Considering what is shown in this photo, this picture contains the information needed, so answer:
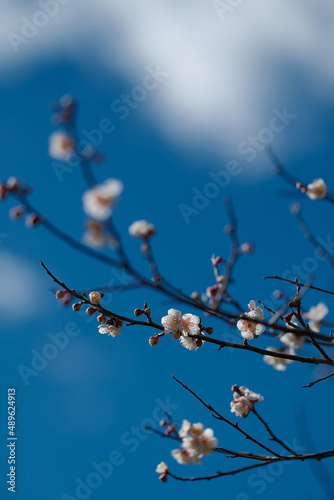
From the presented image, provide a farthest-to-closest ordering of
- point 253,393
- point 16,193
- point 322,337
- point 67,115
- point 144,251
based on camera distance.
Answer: point 253,393, point 322,337, point 144,251, point 16,193, point 67,115

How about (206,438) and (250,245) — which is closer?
(206,438)

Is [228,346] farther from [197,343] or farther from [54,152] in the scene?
[54,152]

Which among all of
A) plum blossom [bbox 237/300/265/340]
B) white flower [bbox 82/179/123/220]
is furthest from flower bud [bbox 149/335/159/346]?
white flower [bbox 82/179/123/220]

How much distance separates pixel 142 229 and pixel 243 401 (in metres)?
1.62

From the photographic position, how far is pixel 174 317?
2678 millimetres

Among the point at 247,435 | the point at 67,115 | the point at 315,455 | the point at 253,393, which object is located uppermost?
the point at 67,115

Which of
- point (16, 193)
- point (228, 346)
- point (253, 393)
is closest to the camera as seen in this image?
point (16, 193)

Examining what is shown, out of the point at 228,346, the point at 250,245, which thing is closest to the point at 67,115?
the point at 228,346

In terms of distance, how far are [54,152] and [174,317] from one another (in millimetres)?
1468

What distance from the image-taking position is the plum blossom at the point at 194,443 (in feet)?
8.68

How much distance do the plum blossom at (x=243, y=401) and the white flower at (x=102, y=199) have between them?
76.4 inches

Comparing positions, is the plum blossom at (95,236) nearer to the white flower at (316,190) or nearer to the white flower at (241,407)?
the white flower at (241,407)

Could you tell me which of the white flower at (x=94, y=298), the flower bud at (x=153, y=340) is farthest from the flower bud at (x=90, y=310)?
the flower bud at (x=153, y=340)

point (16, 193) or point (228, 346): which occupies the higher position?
point (16, 193)
